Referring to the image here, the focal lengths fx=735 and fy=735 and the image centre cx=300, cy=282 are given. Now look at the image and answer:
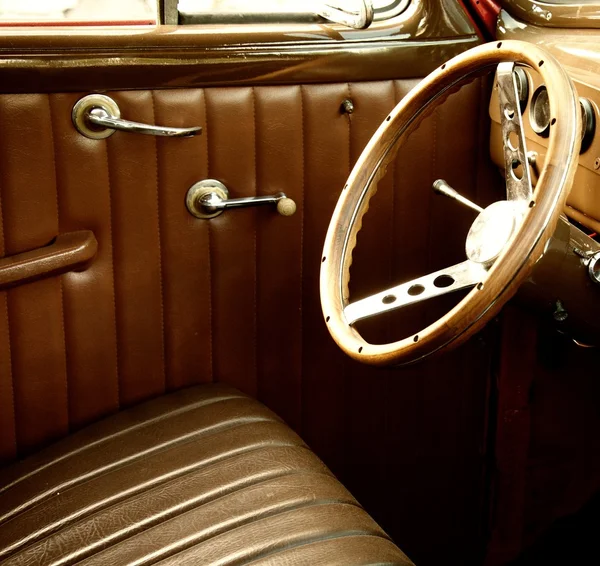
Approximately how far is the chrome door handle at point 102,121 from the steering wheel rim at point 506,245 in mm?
410

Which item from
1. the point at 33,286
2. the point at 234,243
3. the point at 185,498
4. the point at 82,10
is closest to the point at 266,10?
the point at 82,10

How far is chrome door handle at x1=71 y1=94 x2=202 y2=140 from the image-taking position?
4.46ft

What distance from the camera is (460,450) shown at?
1889 millimetres

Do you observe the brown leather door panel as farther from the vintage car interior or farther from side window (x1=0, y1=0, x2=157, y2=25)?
side window (x1=0, y1=0, x2=157, y2=25)

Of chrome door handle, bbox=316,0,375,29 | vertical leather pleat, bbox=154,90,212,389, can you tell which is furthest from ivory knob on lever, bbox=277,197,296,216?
chrome door handle, bbox=316,0,375,29

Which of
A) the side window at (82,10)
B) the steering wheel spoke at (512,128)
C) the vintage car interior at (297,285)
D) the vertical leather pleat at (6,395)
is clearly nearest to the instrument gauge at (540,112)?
the vintage car interior at (297,285)

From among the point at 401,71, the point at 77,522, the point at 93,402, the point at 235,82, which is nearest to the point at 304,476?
the point at 77,522

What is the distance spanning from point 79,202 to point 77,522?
592 mm

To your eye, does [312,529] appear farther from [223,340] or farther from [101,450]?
[223,340]

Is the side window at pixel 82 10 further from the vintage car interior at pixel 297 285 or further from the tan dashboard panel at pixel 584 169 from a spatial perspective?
the tan dashboard panel at pixel 584 169

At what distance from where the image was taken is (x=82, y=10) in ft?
4.94

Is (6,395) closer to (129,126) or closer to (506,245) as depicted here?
(129,126)

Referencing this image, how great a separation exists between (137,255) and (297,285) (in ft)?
1.19

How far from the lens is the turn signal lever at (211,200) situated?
1.49 m
